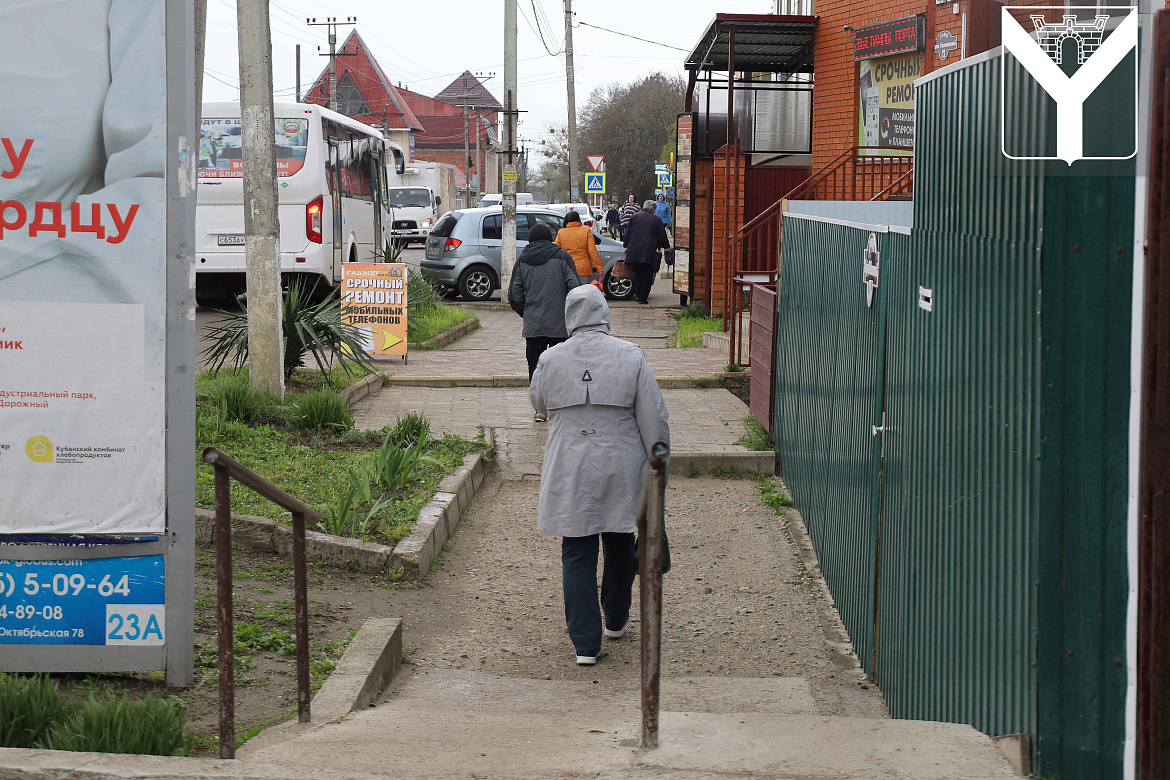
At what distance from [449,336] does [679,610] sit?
33.9 feet

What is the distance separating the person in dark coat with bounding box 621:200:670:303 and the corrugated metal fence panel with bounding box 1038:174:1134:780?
58.9ft

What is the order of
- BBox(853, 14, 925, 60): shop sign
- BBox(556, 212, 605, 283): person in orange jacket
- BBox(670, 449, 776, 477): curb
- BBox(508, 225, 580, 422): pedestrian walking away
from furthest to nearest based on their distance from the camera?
BBox(853, 14, 925, 60): shop sign < BBox(556, 212, 605, 283): person in orange jacket < BBox(508, 225, 580, 422): pedestrian walking away < BBox(670, 449, 776, 477): curb

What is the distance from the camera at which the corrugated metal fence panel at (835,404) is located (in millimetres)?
5266

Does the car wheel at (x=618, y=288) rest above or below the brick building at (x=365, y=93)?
below

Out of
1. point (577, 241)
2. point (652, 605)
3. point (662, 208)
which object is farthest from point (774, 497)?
point (662, 208)

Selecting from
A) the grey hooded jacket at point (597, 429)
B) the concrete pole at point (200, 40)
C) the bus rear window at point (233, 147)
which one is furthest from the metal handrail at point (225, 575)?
the bus rear window at point (233, 147)

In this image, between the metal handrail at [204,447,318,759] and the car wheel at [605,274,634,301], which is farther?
the car wheel at [605,274,634,301]

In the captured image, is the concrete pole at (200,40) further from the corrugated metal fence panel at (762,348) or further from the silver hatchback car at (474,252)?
the silver hatchback car at (474,252)

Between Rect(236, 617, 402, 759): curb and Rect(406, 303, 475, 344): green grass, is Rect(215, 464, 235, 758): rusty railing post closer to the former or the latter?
Rect(236, 617, 402, 759): curb

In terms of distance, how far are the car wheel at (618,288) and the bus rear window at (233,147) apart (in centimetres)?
687

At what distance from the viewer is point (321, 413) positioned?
9172 millimetres

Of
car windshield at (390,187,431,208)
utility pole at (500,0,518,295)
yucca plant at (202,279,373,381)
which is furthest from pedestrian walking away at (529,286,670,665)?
car windshield at (390,187,431,208)

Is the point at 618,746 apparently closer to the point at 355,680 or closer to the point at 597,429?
the point at 355,680

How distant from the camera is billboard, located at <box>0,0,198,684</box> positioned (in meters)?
4.14
